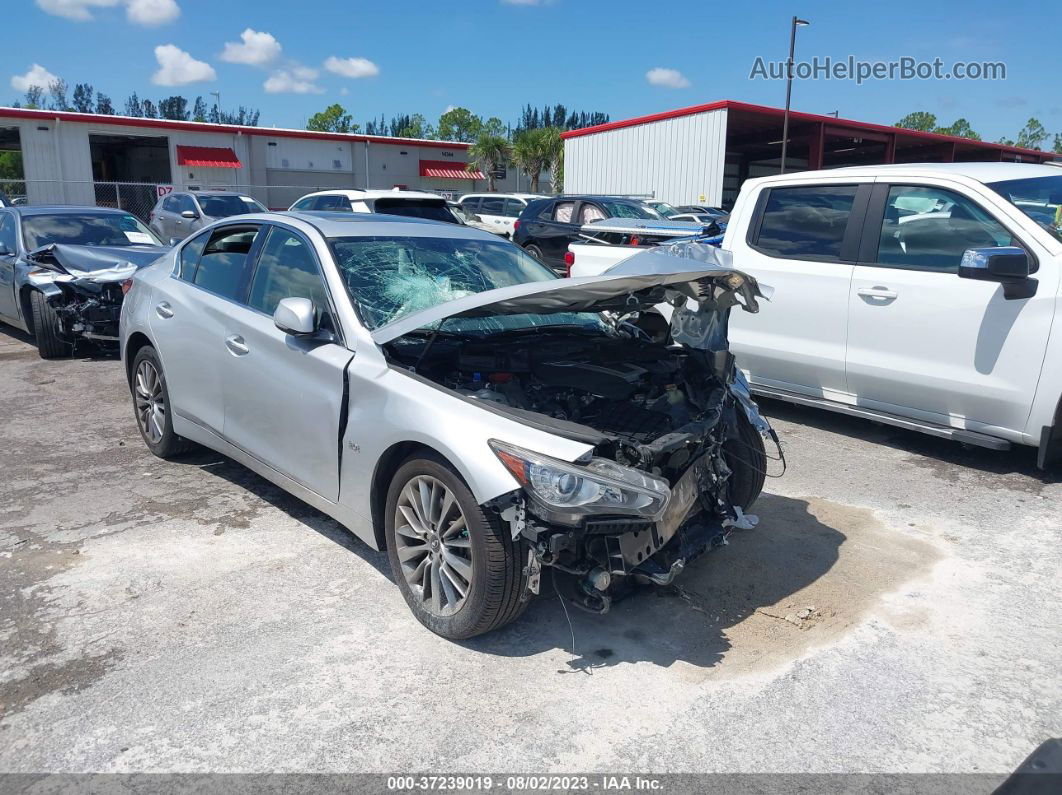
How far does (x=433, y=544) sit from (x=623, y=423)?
3.22ft

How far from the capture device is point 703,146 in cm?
2880

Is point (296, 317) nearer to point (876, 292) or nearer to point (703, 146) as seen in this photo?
point (876, 292)

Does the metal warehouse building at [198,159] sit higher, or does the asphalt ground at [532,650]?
the metal warehouse building at [198,159]

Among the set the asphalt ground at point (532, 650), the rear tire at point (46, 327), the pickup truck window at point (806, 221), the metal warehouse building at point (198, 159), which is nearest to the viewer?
the asphalt ground at point (532, 650)

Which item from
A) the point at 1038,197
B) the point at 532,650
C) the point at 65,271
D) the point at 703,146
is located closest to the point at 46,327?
the point at 65,271

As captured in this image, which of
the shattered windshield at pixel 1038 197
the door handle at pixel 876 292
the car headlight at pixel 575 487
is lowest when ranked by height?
the car headlight at pixel 575 487

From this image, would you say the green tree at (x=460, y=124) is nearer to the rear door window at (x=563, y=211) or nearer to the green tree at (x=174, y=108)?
the green tree at (x=174, y=108)

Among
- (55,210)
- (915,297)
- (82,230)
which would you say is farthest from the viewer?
(55,210)

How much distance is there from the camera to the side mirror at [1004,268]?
4902 millimetres

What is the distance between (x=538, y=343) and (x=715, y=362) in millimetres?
915

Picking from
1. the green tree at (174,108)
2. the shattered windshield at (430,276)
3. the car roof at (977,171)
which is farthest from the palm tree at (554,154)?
the green tree at (174,108)

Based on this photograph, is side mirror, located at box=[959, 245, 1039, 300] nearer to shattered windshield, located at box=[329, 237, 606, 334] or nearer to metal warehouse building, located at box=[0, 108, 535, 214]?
shattered windshield, located at box=[329, 237, 606, 334]

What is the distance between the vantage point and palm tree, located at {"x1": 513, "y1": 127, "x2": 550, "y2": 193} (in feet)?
157

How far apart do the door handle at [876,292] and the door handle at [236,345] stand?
412 centimetres
